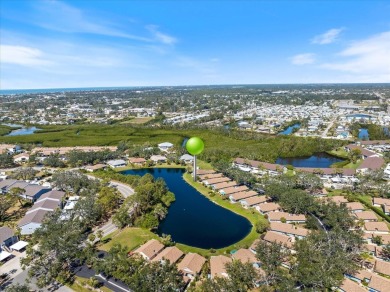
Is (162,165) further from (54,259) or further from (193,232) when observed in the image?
A: (54,259)

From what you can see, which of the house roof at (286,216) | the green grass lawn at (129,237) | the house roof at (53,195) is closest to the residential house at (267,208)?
the house roof at (286,216)

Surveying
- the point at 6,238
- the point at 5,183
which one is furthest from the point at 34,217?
the point at 5,183

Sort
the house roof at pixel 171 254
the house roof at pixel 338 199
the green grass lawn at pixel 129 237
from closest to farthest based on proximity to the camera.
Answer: the house roof at pixel 171 254 → the green grass lawn at pixel 129 237 → the house roof at pixel 338 199

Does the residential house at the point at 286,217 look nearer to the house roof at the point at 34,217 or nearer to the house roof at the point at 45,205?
the house roof at the point at 45,205

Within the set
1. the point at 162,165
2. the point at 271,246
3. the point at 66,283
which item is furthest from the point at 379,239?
the point at 162,165

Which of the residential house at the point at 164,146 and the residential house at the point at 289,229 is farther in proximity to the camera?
the residential house at the point at 164,146

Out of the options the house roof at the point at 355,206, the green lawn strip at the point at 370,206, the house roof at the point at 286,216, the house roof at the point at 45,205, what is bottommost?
the green lawn strip at the point at 370,206

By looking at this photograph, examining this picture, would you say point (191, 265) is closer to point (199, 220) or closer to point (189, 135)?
point (199, 220)

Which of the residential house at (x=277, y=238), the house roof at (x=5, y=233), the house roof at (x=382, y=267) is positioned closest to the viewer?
the house roof at (x=382, y=267)
